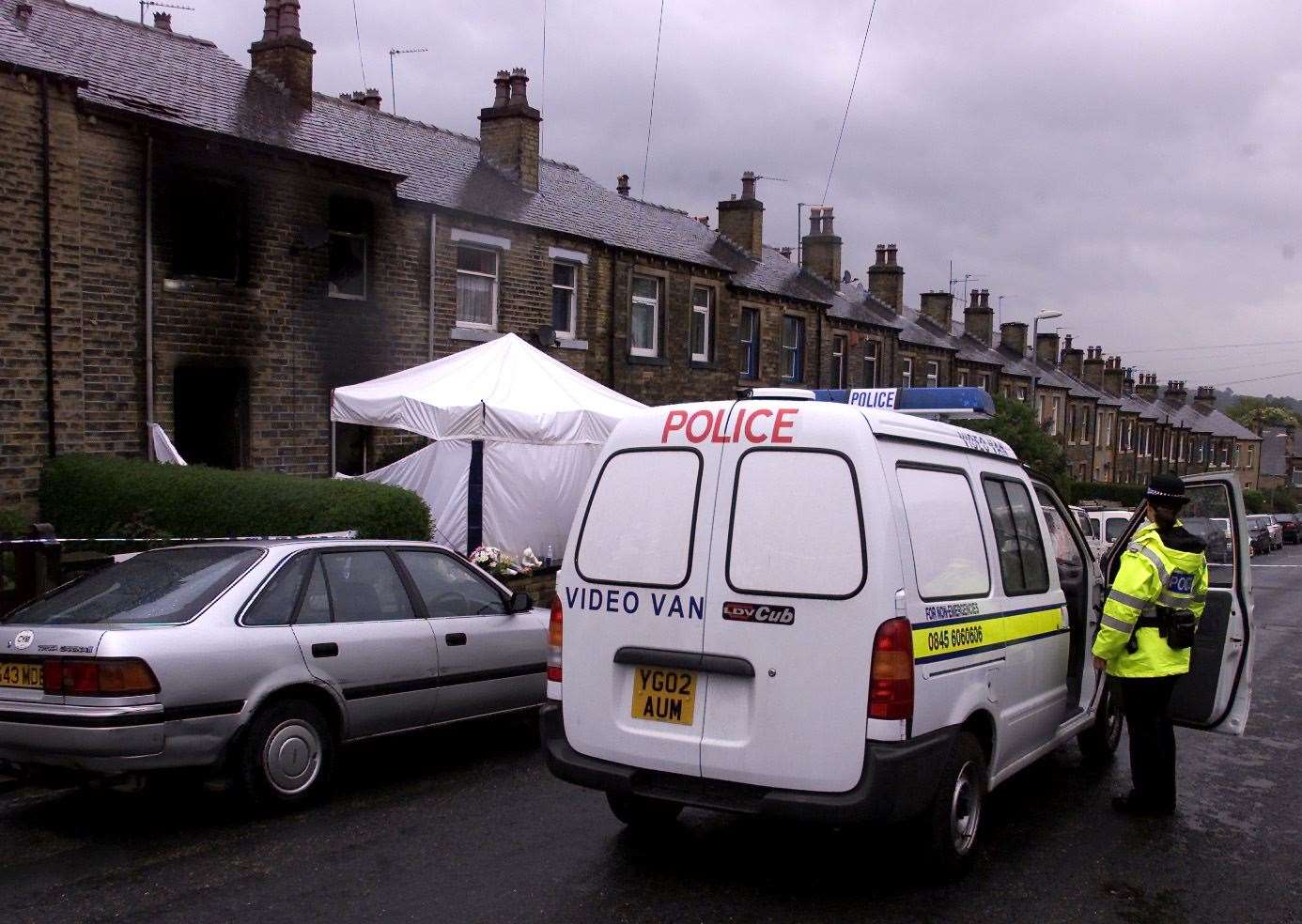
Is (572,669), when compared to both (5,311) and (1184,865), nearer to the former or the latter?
(1184,865)

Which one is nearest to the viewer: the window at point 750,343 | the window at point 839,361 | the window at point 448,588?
the window at point 448,588

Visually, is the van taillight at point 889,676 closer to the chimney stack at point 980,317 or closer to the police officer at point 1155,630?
the police officer at point 1155,630

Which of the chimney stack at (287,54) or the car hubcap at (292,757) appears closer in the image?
the car hubcap at (292,757)

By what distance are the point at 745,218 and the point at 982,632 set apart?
27694 millimetres

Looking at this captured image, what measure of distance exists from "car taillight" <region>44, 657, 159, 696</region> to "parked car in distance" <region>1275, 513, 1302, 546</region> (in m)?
64.8

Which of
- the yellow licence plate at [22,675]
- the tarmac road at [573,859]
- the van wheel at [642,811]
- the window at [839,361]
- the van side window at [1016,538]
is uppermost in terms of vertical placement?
the window at [839,361]

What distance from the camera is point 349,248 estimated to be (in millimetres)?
17734

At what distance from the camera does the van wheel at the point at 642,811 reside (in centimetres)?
575

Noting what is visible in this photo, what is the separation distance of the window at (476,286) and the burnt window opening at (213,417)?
177 inches

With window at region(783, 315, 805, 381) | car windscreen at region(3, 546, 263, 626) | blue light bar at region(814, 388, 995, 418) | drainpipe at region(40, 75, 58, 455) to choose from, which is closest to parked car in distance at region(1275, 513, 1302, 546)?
window at region(783, 315, 805, 381)

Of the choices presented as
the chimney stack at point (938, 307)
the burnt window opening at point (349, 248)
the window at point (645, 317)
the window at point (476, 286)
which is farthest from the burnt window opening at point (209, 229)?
the chimney stack at point (938, 307)

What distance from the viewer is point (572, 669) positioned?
17.6 feet

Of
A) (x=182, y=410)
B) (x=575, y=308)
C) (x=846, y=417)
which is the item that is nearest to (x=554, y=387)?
(x=182, y=410)

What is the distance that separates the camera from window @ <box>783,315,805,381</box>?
2994 cm
